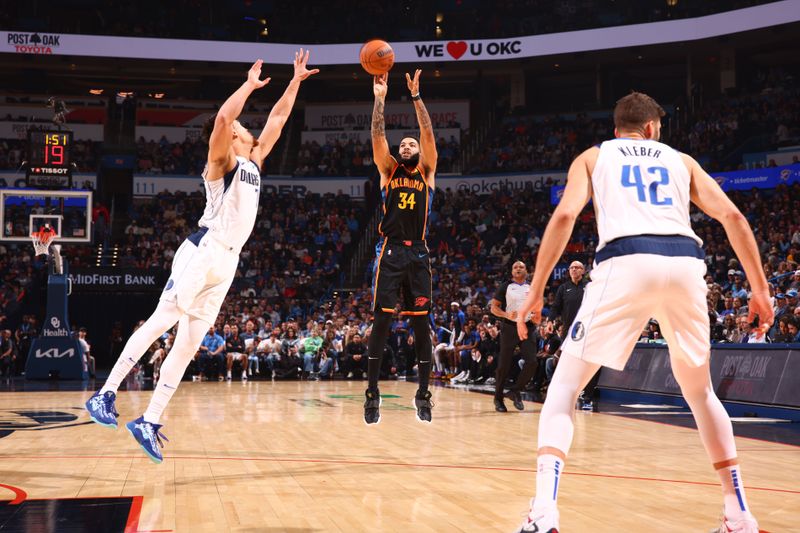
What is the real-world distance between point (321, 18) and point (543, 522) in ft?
111

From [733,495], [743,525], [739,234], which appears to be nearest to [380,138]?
[739,234]

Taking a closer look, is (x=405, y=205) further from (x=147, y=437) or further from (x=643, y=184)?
(x=643, y=184)

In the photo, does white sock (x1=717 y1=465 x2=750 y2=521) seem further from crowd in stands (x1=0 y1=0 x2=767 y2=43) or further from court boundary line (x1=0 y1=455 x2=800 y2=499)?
crowd in stands (x1=0 y1=0 x2=767 y2=43)

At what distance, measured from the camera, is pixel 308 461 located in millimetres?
6238

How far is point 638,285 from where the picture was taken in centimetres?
341

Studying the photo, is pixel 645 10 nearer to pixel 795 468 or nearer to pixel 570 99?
pixel 570 99

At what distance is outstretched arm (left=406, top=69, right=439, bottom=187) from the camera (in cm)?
733

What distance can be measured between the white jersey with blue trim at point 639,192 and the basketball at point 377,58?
4.14 metres

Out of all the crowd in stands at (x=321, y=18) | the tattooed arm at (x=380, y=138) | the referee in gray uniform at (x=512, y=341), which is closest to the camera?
the tattooed arm at (x=380, y=138)

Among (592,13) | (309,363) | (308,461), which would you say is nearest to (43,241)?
(309,363)

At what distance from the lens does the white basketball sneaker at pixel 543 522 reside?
322 centimetres

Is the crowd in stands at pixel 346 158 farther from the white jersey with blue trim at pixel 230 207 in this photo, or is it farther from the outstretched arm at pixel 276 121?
the white jersey with blue trim at pixel 230 207

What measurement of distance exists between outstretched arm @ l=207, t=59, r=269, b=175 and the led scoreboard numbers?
44.6 ft

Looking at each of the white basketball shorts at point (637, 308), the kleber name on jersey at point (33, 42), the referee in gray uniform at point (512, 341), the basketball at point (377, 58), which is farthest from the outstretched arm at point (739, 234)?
the kleber name on jersey at point (33, 42)
